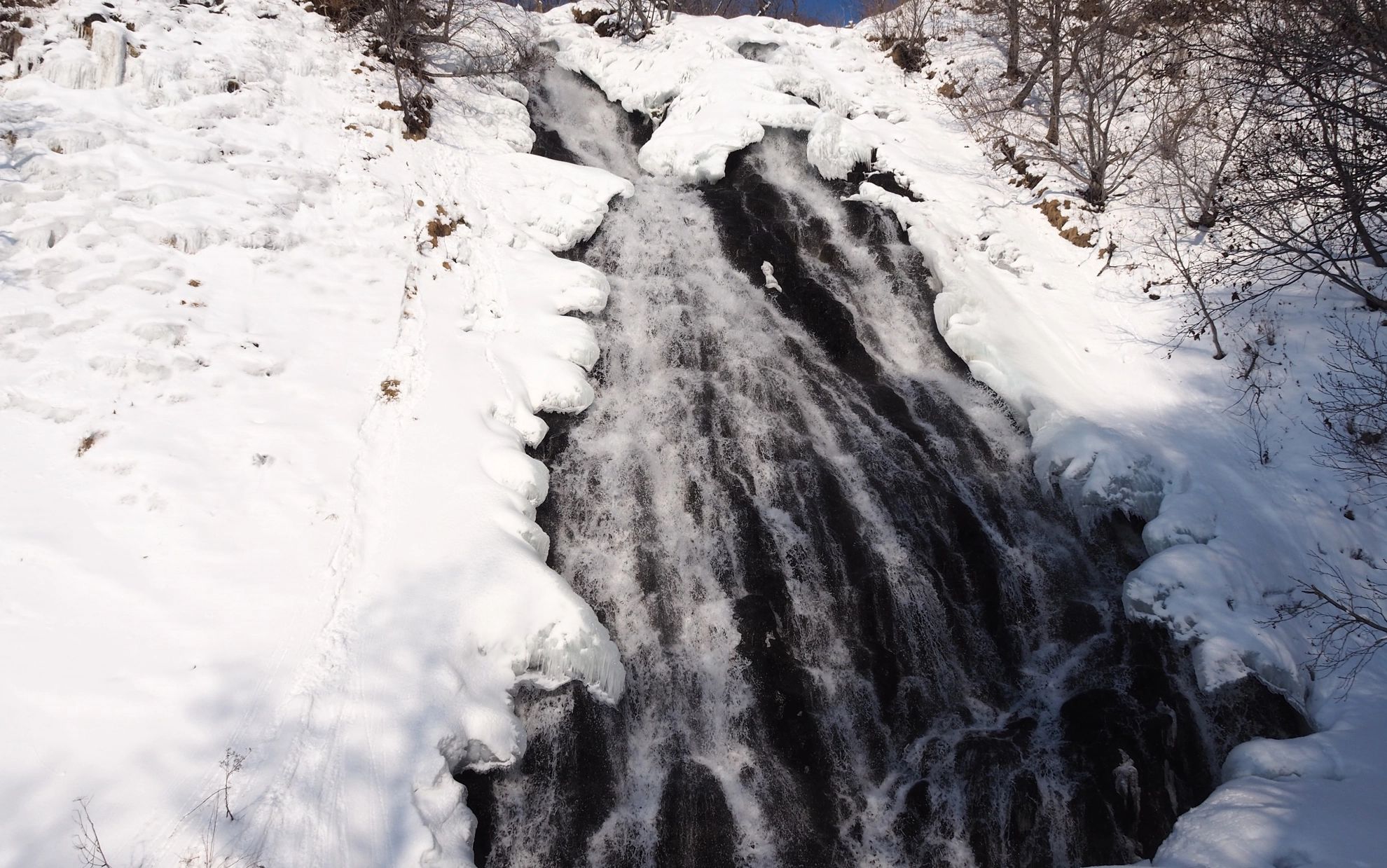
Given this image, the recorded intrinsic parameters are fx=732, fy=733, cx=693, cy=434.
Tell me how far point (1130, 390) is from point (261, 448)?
422 inches

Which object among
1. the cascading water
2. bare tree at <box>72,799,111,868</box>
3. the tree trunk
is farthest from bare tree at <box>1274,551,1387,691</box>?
the tree trunk

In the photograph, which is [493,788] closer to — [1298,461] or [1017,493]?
[1017,493]

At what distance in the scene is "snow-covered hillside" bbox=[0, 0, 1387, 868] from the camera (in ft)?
17.4

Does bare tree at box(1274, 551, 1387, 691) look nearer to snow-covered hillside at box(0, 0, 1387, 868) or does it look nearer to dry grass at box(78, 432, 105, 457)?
snow-covered hillside at box(0, 0, 1387, 868)

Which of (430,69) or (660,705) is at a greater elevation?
(430,69)

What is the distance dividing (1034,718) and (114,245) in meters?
11.3

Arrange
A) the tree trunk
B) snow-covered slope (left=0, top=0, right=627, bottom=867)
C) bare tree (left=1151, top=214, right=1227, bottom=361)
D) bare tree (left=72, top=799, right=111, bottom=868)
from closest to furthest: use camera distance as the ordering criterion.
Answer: bare tree (left=72, top=799, right=111, bottom=868) → snow-covered slope (left=0, top=0, right=627, bottom=867) → bare tree (left=1151, top=214, right=1227, bottom=361) → the tree trunk

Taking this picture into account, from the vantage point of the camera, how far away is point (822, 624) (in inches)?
293

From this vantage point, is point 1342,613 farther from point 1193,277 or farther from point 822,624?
point 1193,277

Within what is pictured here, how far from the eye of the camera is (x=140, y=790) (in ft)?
16.2

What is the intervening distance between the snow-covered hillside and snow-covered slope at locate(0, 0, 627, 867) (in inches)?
1.3

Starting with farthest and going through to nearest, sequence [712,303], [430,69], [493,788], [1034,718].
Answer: [430,69] < [712,303] < [1034,718] < [493,788]

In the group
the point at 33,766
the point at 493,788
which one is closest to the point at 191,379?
the point at 33,766

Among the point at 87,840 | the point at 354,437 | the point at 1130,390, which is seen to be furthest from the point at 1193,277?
the point at 87,840
